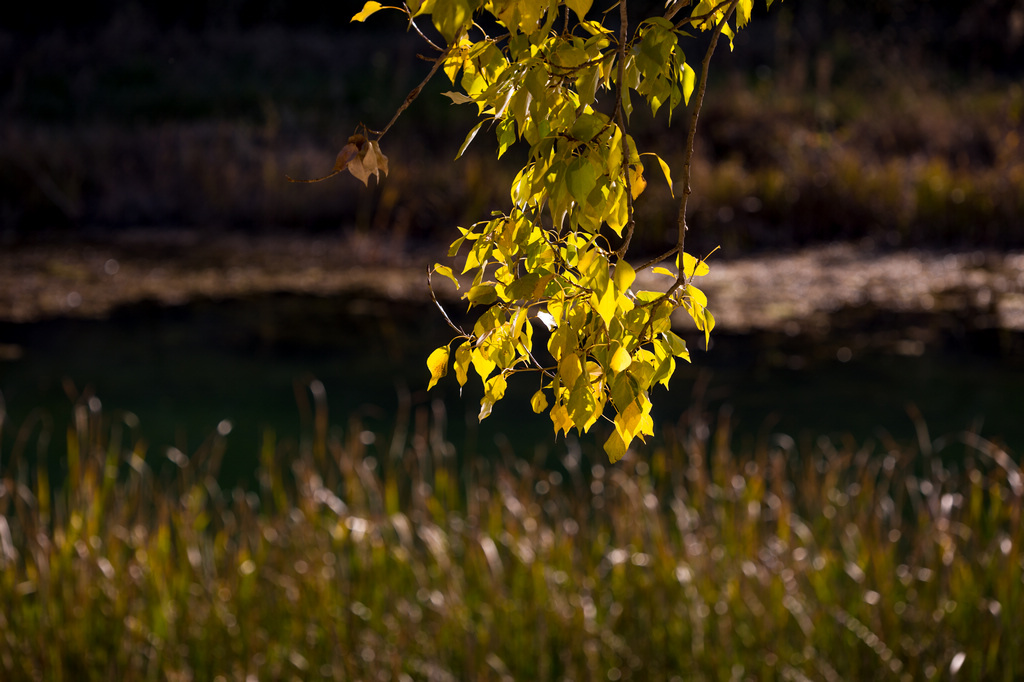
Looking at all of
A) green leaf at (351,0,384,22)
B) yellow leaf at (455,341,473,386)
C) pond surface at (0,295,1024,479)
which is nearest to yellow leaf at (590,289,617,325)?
yellow leaf at (455,341,473,386)

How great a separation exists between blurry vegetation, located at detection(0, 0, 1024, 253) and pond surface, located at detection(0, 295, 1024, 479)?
3.57 ft

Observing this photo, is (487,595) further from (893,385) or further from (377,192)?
(377,192)

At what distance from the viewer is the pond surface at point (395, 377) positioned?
4.31 m

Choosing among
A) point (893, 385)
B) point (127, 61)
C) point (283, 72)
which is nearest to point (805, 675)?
point (893, 385)

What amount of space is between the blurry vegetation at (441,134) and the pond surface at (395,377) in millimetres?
1088

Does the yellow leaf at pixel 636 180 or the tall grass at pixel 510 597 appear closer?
the yellow leaf at pixel 636 180

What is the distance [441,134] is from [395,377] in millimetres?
3930

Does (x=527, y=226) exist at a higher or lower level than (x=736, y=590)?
higher

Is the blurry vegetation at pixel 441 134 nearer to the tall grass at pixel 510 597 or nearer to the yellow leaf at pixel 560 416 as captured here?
the tall grass at pixel 510 597

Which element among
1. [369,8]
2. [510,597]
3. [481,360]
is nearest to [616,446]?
[481,360]

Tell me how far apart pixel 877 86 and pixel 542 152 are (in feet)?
30.1

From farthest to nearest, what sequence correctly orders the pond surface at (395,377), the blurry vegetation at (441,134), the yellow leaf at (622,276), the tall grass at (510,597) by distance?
the blurry vegetation at (441,134), the pond surface at (395,377), the tall grass at (510,597), the yellow leaf at (622,276)

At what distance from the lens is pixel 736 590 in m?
2.47

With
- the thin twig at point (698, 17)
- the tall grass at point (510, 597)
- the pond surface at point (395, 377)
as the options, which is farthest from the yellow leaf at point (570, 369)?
the pond surface at point (395, 377)
